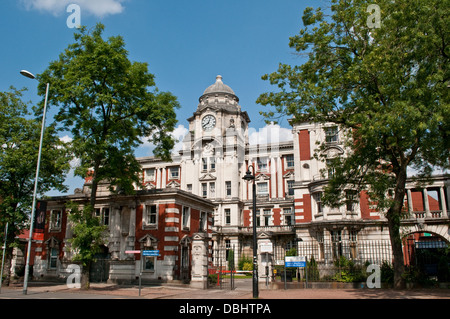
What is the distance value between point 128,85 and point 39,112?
7208mm

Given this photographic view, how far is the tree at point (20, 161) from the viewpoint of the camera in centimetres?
2550

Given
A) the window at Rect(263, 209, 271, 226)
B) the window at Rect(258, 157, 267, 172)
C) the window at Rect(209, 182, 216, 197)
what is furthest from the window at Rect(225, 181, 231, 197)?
the window at Rect(263, 209, 271, 226)

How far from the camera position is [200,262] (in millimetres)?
23984

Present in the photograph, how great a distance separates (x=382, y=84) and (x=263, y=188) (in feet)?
128

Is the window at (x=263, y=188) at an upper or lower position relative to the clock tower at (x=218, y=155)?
lower

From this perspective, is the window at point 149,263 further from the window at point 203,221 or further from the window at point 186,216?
the window at point 203,221

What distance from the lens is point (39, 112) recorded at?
87.0ft

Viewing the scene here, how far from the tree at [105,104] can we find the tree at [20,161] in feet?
7.68

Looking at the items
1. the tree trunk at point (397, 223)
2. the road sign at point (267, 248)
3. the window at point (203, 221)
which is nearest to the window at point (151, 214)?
the window at point (203, 221)

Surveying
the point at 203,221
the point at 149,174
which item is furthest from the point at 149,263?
the point at 149,174

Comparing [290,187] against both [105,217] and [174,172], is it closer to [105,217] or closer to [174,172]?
[174,172]

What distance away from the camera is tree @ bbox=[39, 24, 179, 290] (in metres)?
23.4

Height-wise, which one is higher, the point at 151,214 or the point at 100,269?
the point at 151,214

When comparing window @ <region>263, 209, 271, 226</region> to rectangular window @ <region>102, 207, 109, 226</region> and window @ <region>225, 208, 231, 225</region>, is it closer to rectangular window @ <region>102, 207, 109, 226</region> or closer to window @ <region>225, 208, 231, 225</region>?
window @ <region>225, 208, 231, 225</region>
